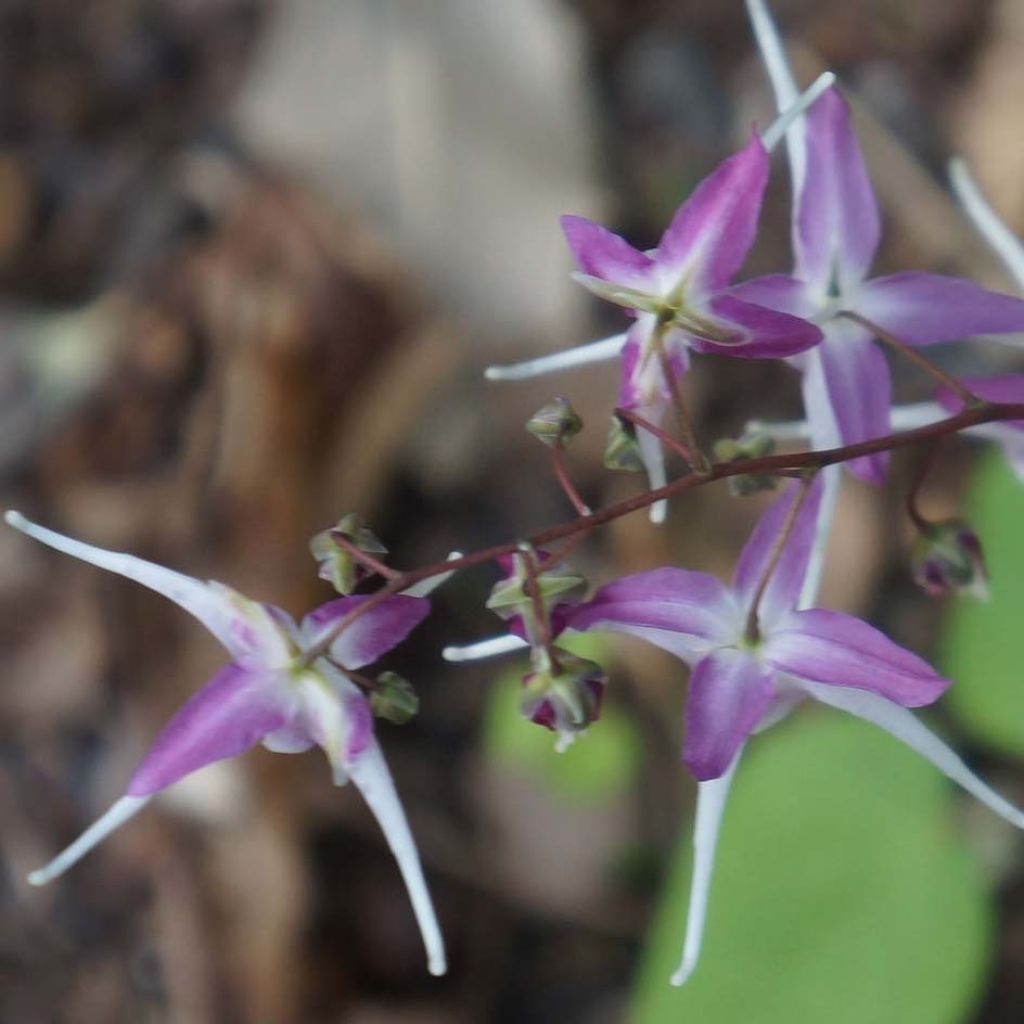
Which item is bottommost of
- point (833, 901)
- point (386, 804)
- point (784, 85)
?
point (833, 901)

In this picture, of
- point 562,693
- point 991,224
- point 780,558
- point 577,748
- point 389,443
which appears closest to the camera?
point 562,693

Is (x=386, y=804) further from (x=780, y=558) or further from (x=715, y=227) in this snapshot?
(x=715, y=227)

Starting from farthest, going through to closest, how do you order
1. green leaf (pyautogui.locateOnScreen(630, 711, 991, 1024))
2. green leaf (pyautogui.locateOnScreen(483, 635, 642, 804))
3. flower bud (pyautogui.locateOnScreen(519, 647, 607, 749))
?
green leaf (pyautogui.locateOnScreen(483, 635, 642, 804)) → green leaf (pyautogui.locateOnScreen(630, 711, 991, 1024)) → flower bud (pyautogui.locateOnScreen(519, 647, 607, 749))

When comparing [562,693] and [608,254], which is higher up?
[608,254]

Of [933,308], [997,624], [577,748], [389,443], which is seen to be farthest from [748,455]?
[389,443]

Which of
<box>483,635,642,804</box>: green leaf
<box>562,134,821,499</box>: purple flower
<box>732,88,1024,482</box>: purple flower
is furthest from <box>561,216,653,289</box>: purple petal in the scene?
<box>483,635,642,804</box>: green leaf

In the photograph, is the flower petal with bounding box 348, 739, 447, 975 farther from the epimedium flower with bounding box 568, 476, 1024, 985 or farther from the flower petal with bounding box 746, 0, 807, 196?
the flower petal with bounding box 746, 0, 807, 196

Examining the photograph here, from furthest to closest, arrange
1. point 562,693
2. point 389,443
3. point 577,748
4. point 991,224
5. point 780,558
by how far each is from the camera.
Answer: point 389,443 < point 577,748 < point 991,224 < point 780,558 < point 562,693
